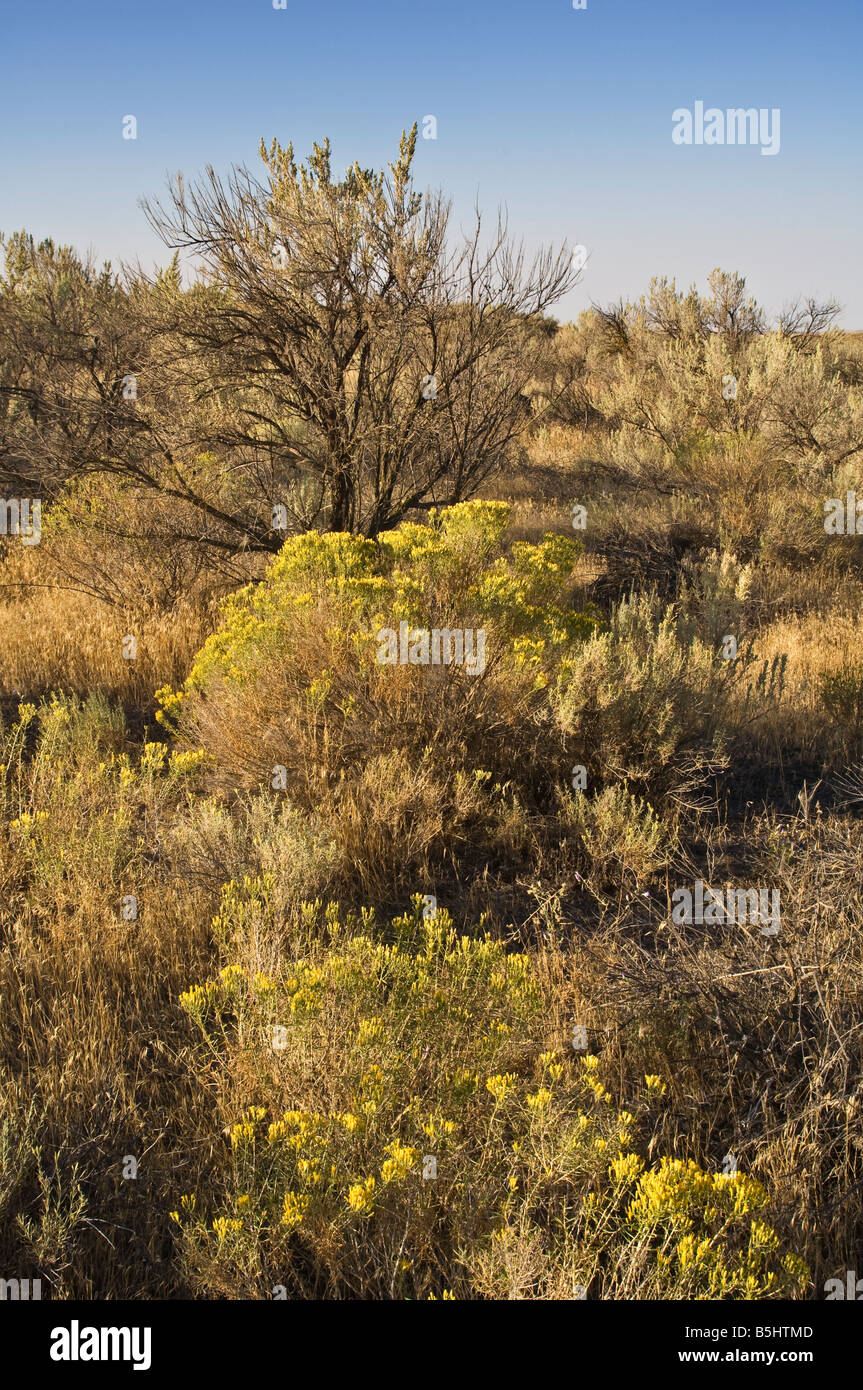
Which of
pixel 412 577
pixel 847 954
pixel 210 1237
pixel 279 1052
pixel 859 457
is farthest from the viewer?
pixel 859 457

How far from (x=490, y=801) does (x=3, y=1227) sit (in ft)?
8.47

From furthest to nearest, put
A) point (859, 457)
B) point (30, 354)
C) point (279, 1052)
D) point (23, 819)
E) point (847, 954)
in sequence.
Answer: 1. point (859, 457)
2. point (30, 354)
3. point (23, 819)
4. point (847, 954)
5. point (279, 1052)

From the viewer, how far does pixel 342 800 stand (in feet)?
13.3

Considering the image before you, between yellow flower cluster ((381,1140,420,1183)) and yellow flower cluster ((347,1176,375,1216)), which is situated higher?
yellow flower cluster ((381,1140,420,1183))

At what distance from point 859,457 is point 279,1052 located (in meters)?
10.6

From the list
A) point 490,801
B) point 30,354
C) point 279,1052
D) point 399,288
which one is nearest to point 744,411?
point 399,288

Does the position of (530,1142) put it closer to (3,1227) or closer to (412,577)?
(3,1227)

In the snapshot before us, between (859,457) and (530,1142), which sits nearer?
(530,1142)

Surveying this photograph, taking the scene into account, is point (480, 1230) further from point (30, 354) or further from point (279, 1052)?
point (30, 354)

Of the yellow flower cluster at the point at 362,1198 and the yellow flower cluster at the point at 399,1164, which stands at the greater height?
the yellow flower cluster at the point at 399,1164

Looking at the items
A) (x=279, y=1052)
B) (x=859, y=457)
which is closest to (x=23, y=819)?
(x=279, y=1052)

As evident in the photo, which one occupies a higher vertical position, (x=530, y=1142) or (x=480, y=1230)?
(x=530, y=1142)
